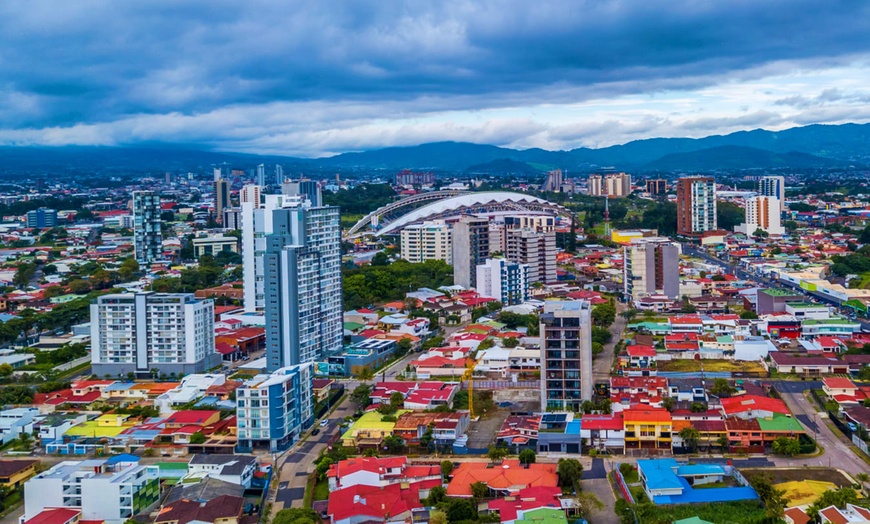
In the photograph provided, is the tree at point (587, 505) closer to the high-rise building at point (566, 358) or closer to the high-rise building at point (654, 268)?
the high-rise building at point (566, 358)

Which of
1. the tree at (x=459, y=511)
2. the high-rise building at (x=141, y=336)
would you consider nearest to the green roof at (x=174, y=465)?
the tree at (x=459, y=511)

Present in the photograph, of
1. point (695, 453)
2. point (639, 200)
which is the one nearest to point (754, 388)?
point (695, 453)

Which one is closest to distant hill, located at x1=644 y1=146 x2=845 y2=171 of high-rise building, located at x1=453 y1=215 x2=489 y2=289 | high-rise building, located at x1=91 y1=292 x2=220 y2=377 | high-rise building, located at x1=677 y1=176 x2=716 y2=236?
high-rise building, located at x1=677 y1=176 x2=716 y2=236

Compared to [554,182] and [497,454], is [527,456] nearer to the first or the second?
[497,454]

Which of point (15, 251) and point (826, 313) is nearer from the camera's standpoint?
point (826, 313)

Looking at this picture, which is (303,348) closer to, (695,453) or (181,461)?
(181,461)

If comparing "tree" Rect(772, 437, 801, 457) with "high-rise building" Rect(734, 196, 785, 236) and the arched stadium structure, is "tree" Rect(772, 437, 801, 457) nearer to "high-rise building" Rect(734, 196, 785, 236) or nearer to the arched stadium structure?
the arched stadium structure

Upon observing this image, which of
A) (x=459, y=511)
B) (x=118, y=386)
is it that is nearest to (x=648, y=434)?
(x=459, y=511)
